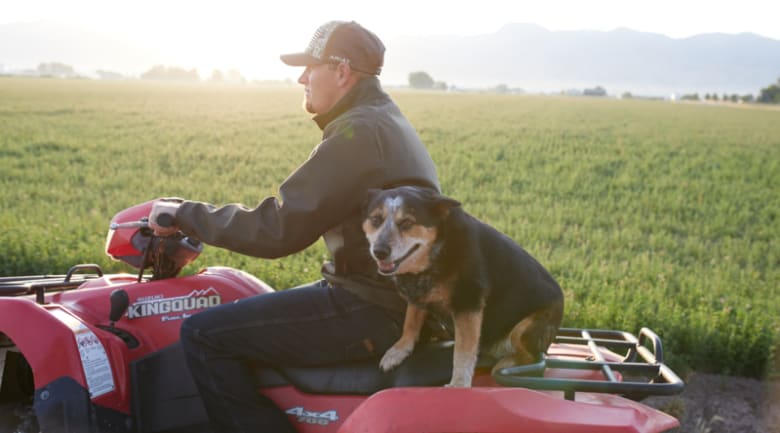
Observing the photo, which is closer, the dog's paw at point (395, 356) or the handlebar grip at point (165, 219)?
the dog's paw at point (395, 356)

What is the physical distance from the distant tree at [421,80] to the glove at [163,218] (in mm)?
160177

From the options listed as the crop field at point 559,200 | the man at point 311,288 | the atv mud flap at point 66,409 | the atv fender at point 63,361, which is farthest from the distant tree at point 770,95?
the atv mud flap at point 66,409

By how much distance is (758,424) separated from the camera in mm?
5000

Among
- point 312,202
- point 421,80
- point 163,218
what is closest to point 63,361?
point 163,218

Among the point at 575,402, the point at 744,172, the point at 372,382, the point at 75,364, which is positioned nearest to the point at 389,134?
the point at 372,382

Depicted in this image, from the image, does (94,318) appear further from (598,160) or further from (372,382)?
(598,160)

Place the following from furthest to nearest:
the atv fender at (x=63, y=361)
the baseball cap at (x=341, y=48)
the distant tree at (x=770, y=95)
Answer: the distant tree at (x=770, y=95) < the baseball cap at (x=341, y=48) < the atv fender at (x=63, y=361)

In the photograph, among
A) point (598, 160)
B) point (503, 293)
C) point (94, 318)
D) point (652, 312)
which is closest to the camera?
point (503, 293)

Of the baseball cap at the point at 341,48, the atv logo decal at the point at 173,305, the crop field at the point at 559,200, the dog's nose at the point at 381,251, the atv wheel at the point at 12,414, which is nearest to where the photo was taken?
the dog's nose at the point at 381,251

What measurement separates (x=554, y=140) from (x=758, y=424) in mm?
23615

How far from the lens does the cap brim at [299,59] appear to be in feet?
10.0

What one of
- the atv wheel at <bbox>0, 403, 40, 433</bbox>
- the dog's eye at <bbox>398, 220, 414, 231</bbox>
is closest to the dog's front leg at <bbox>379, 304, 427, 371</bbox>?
the dog's eye at <bbox>398, 220, 414, 231</bbox>

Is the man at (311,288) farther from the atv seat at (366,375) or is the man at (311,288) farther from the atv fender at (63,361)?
the atv fender at (63,361)

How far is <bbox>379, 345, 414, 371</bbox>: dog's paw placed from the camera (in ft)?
9.27
